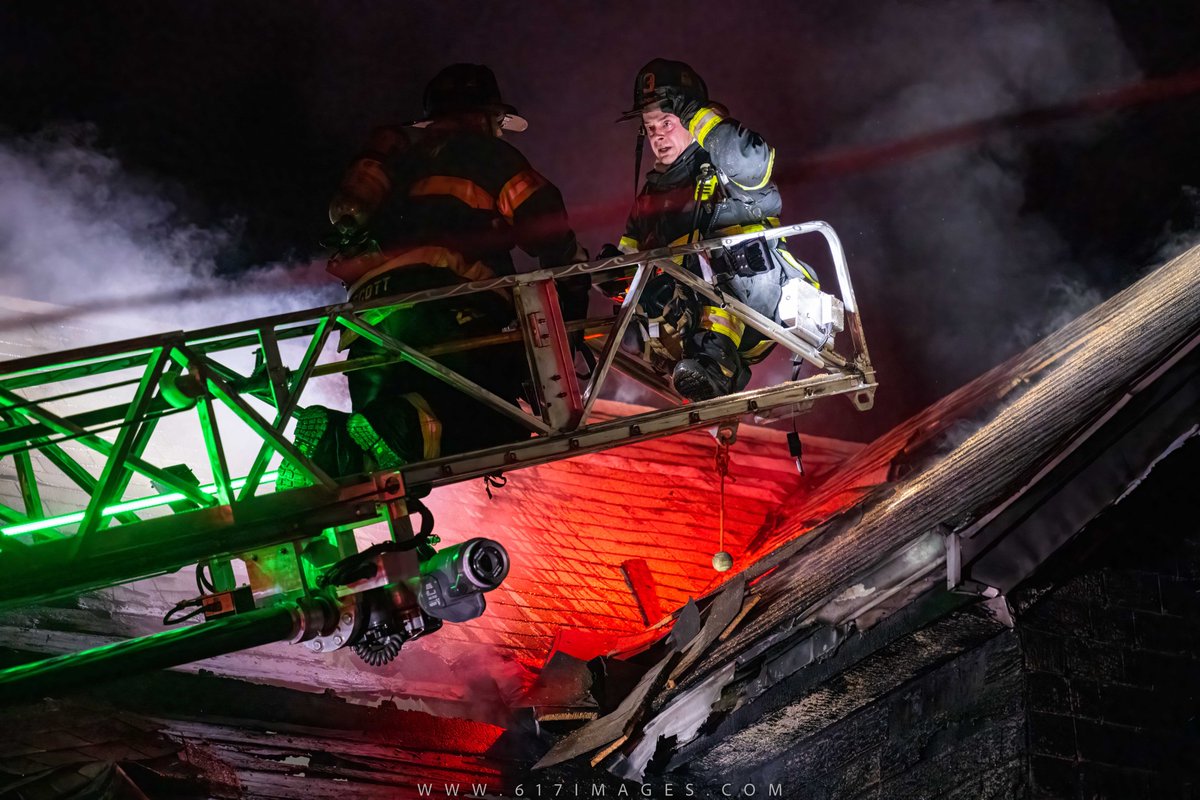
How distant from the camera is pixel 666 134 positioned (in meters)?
6.75

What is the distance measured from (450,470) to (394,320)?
843 millimetres

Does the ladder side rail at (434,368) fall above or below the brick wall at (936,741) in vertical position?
above

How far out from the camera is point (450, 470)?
5113mm

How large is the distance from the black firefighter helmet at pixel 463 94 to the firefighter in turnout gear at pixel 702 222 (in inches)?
33.9

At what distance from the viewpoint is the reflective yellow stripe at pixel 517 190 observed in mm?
5797

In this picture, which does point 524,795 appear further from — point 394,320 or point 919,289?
point 919,289

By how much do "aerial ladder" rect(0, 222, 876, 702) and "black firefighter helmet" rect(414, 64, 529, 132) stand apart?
1.38 meters

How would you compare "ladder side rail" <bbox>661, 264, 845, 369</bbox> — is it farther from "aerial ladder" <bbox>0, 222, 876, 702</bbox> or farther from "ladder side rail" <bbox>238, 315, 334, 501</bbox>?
"ladder side rail" <bbox>238, 315, 334, 501</bbox>

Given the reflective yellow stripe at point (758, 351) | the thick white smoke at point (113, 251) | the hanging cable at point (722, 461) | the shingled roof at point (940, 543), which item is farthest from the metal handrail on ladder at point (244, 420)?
the thick white smoke at point (113, 251)

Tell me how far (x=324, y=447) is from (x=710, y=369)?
210 centimetres

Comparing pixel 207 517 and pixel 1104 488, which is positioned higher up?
pixel 207 517

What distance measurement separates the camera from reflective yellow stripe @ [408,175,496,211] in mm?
5758

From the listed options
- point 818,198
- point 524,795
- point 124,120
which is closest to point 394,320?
point 524,795

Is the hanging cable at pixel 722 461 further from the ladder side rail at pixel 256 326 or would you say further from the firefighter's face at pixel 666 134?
the firefighter's face at pixel 666 134
